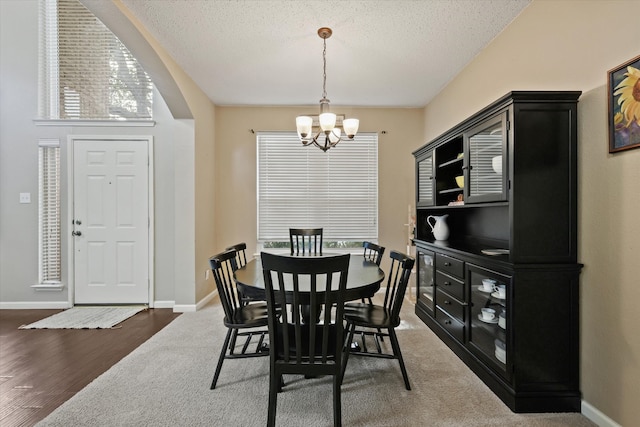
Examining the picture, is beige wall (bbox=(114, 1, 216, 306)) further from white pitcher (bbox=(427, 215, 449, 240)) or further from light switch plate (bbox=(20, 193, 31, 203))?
white pitcher (bbox=(427, 215, 449, 240))

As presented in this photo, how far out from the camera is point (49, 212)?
3.75 metres

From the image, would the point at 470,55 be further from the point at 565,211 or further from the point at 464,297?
the point at 464,297

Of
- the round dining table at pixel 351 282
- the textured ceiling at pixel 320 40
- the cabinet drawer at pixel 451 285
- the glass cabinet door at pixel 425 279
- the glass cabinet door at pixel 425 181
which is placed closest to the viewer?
the round dining table at pixel 351 282

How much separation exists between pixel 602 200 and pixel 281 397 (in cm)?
223

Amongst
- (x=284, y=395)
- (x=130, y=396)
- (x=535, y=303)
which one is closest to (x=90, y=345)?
(x=130, y=396)

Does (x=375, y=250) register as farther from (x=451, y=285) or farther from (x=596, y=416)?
(x=596, y=416)

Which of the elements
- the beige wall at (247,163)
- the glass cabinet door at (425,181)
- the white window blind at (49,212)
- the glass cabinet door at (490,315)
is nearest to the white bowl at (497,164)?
the glass cabinet door at (490,315)

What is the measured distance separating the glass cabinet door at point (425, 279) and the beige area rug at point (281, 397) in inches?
23.1

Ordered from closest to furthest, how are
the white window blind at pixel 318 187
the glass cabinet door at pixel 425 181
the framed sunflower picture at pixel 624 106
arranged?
the framed sunflower picture at pixel 624 106, the glass cabinet door at pixel 425 181, the white window blind at pixel 318 187

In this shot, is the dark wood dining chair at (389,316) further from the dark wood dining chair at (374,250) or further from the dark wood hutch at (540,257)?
the dark wood hutch at (540,257)

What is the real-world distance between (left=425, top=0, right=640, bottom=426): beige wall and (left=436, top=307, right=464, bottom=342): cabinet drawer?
76 centimetres

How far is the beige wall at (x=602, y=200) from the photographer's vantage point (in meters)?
1.52

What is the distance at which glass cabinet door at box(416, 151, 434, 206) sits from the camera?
123 inches

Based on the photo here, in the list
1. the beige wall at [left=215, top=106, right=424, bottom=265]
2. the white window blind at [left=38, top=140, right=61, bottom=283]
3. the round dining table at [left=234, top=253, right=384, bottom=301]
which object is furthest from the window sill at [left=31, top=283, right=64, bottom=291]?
the round dining table at [left=234, top=253, right=384, bottom=301]
